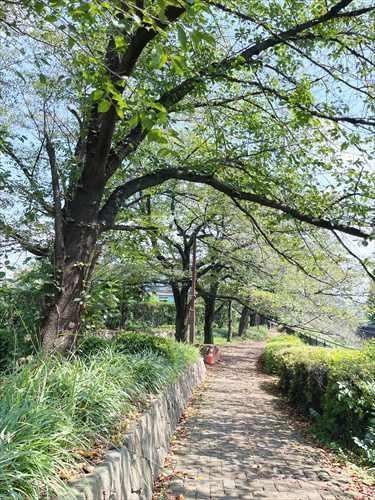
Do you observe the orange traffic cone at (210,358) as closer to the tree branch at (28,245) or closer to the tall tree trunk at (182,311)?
the tall tree trunk at (182,311)

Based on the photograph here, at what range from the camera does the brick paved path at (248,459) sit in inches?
178

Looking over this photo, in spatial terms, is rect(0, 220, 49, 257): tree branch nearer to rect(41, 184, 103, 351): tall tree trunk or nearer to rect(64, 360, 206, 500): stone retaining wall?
rect(41, 184, 103, 351): tall tree trunk

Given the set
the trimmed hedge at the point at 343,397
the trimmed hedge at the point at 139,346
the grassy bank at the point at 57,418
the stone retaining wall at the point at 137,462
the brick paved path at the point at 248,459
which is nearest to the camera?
the grassy bank at the point at 57,418

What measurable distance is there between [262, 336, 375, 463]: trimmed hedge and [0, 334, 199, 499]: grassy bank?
3012 millimetres

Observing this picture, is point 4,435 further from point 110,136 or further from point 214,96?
point 214,96

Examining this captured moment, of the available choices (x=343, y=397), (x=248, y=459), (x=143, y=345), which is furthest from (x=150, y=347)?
(x=343, y=397)

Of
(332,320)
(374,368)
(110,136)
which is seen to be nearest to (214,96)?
(110,136)

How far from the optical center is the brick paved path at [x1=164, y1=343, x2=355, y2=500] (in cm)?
453

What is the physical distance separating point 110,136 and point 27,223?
209cm

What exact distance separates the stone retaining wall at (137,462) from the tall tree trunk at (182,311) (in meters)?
11.0

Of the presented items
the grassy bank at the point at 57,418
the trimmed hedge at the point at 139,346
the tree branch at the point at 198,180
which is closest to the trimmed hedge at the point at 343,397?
the tree branch at the point at 198,180

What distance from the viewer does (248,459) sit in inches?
219

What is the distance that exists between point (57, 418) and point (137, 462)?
126 cm

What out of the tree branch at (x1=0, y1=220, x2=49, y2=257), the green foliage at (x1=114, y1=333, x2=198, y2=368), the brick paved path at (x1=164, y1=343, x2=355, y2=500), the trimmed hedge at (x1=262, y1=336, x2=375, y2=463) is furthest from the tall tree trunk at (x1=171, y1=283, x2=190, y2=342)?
the tree branch at (x1=0, y1=220, x2=49, y2=257)
